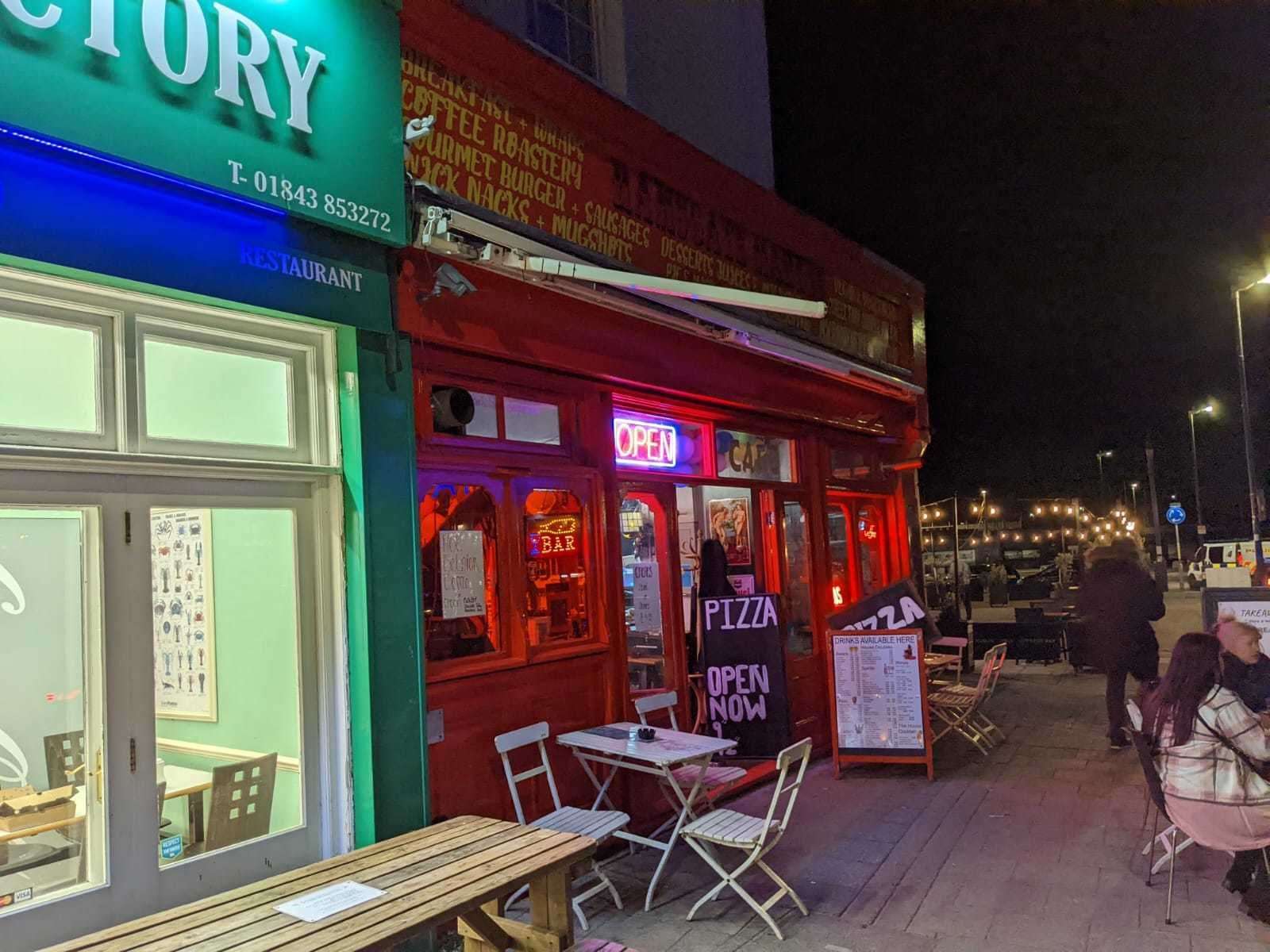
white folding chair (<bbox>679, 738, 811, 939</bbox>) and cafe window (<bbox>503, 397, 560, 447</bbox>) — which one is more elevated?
cafe window (<bbox>503, 397, 560, 447</bbox>)

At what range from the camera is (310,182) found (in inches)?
156

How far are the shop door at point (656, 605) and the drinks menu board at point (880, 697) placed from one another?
4.96ft

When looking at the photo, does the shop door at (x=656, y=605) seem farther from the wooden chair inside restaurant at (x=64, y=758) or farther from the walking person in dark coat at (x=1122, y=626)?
the walking person in dark coat at (x=1122, y=626)

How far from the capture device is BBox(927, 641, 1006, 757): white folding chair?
305 inches

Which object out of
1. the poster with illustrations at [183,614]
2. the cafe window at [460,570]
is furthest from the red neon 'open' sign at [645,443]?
the poster with illustrations at [183,614]

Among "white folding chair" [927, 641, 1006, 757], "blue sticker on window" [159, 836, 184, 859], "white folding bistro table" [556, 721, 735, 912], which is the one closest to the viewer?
"blue sticker on window" [159, 836, 184, 859]

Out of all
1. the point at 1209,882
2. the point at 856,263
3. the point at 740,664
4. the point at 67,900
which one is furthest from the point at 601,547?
the point at 856,263

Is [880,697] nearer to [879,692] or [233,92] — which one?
[879,692]

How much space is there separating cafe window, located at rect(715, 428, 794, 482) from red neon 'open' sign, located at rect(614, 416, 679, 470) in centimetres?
59

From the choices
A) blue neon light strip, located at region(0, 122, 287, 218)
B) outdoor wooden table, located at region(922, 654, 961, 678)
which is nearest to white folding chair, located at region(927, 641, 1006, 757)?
outdoor wooden table, located at region(922, 654, 961, 678)

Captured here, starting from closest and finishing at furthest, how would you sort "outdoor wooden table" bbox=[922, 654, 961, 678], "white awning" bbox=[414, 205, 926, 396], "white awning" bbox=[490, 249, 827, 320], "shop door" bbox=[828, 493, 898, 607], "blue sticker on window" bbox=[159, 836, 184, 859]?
"blue sticker on window" bbox=[159, 836, 184, 859], "white awning" bbox=[414, 205, 926, 396], "white awning" bbox=[490, 249, 827, 320], "outdoor wooden table" bbox=[922, 654, 961, 678], "shop door" bbox=[828, 493, 898, 607]

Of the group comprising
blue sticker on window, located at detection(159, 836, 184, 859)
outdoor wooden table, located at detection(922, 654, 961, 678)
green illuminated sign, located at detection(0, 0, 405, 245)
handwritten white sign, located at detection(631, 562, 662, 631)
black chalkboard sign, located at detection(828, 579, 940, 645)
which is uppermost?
green illuminated sign, located at detection(0, 0, 405, 245)

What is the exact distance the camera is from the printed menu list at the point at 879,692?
718cm

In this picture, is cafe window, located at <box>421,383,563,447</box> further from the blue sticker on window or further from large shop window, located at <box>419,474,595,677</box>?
the blue sticker on window
